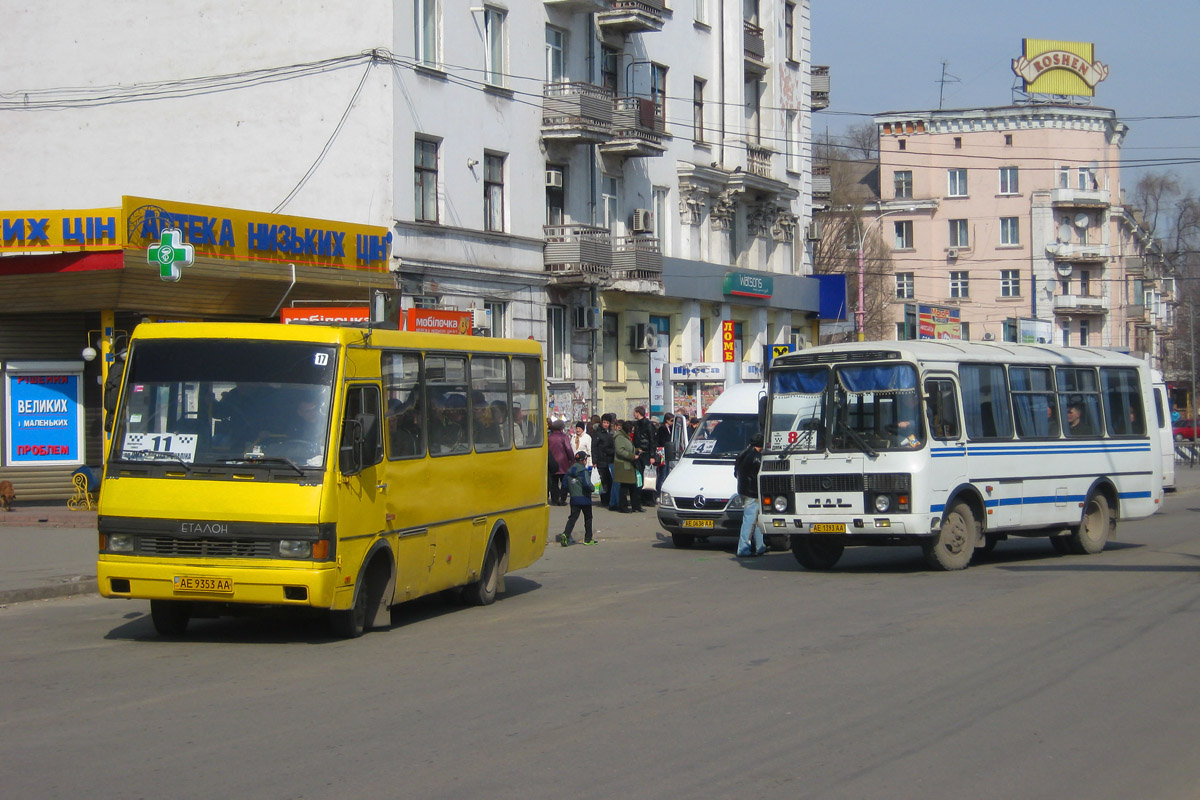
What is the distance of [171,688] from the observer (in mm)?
9312

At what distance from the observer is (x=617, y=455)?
26.2 metres

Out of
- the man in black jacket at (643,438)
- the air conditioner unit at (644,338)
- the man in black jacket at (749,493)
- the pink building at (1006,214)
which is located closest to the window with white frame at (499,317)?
the man in black jacket at (643,438)

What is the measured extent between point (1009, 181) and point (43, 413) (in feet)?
215

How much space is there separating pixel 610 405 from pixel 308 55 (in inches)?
523

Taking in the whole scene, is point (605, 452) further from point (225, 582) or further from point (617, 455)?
point (225, 582)

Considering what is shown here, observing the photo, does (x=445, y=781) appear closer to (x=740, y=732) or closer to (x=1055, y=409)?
(x=740, y=732)

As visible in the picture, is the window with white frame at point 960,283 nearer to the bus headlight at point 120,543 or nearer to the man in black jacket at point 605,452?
the man in black jacket at point 605,452

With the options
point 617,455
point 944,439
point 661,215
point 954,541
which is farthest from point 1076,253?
Answer: point 944,439

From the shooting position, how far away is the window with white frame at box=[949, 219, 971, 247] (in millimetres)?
81562

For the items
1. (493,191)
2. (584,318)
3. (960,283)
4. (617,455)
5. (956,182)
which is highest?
(956,182)

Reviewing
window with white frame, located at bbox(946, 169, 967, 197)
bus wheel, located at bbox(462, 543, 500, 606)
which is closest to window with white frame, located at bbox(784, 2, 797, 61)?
window with white frame, located at bbox(946, 169, 967, 197)

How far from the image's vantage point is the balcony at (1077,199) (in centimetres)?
7894

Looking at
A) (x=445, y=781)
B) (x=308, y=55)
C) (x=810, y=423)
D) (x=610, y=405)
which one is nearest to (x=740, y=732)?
(x=445, y=781)

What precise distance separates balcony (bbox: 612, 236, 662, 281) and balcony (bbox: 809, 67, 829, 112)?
1732 cm
